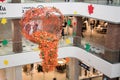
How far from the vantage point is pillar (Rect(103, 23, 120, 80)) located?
38.9ft

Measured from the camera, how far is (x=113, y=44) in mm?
12469

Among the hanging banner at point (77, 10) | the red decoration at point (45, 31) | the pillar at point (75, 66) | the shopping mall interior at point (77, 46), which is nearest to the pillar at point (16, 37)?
the shopping mall interior at point (77, 46)

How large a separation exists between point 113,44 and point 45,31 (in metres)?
5.28

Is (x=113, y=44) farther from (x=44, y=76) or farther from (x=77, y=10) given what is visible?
(x=44, y=76)

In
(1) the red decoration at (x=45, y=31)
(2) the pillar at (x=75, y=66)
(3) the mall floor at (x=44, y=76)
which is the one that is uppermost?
(1) the red decoration at (x=45, y=31)

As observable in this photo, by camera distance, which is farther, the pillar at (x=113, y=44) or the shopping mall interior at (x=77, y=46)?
the shopping mall interior at (x=77, y=46)

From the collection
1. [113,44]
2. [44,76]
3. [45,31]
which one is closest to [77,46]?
[113,44]

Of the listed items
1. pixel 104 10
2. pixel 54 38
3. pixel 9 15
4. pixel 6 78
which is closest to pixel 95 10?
pixel 104 10

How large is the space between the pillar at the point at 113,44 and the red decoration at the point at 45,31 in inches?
175

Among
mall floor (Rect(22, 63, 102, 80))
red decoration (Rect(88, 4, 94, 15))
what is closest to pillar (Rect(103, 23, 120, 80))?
red decoration (Rect(88, 4, 94, 15))

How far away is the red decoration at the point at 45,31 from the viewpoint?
7.97 m

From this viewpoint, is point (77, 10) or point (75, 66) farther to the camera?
point (75, 66)

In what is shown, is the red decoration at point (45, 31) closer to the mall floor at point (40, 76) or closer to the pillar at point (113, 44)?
the pillar at point (113, 44)

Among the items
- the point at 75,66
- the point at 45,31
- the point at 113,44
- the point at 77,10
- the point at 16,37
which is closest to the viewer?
the point at 45,31
